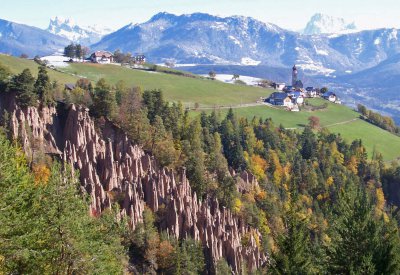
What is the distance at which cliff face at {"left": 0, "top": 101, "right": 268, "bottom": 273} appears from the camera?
80562 mm

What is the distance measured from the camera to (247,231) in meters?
93.4

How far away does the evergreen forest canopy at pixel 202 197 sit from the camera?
109 feet

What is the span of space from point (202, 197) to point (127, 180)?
17.9 meters

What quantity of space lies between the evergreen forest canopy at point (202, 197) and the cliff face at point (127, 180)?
7.81ft

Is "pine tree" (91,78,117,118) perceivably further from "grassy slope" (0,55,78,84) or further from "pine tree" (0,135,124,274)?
"grassy slope" (0,55,78,84)

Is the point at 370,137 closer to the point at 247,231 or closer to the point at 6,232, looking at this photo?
the point at 247,231

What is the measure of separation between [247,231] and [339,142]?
266ft

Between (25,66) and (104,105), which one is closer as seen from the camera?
(104,105)

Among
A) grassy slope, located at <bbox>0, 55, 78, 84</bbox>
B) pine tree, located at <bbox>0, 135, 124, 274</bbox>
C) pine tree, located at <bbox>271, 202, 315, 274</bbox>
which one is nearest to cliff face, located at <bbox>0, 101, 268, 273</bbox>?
pine tree, located at <bbox>271, 202, 315, 274</bbox>

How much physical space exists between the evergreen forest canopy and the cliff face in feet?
7.81

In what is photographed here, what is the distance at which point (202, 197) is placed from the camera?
319ft

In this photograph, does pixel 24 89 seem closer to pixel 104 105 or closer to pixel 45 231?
pixel 104 105

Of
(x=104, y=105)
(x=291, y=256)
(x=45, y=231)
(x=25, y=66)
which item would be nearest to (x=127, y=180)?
(x=104, y=105)

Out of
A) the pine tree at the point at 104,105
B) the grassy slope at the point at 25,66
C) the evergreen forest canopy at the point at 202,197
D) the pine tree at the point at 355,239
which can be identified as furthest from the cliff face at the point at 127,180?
the grassy slope at the point at 25,66
